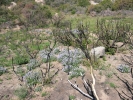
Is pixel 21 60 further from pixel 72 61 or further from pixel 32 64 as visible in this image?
pixel 72 61

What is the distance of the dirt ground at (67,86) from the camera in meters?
8.02

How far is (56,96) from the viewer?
8.06 metres

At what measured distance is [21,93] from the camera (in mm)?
8195

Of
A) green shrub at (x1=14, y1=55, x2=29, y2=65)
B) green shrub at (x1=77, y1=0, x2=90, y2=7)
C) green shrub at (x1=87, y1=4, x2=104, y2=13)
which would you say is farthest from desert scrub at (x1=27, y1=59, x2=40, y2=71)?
green shrub at (x1=77, y1=0, x2=90, y2=7)

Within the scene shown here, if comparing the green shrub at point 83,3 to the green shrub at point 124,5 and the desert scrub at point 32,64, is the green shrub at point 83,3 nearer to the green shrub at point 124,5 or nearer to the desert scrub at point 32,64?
the green shrub at point 124,5

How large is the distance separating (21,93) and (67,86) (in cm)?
197

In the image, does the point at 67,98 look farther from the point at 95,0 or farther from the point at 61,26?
the point at 95,0

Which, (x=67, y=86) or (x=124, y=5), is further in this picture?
(x=124, y=5)

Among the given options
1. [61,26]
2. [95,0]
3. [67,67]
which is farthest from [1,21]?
[95,0]

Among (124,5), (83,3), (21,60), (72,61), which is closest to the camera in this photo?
(72,61)

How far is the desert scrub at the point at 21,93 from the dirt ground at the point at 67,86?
0.56 feet

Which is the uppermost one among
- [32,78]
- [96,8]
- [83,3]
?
[83,3]

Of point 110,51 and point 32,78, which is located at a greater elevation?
point 110,51

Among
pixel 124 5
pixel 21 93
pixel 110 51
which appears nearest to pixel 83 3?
pixel 124 5
